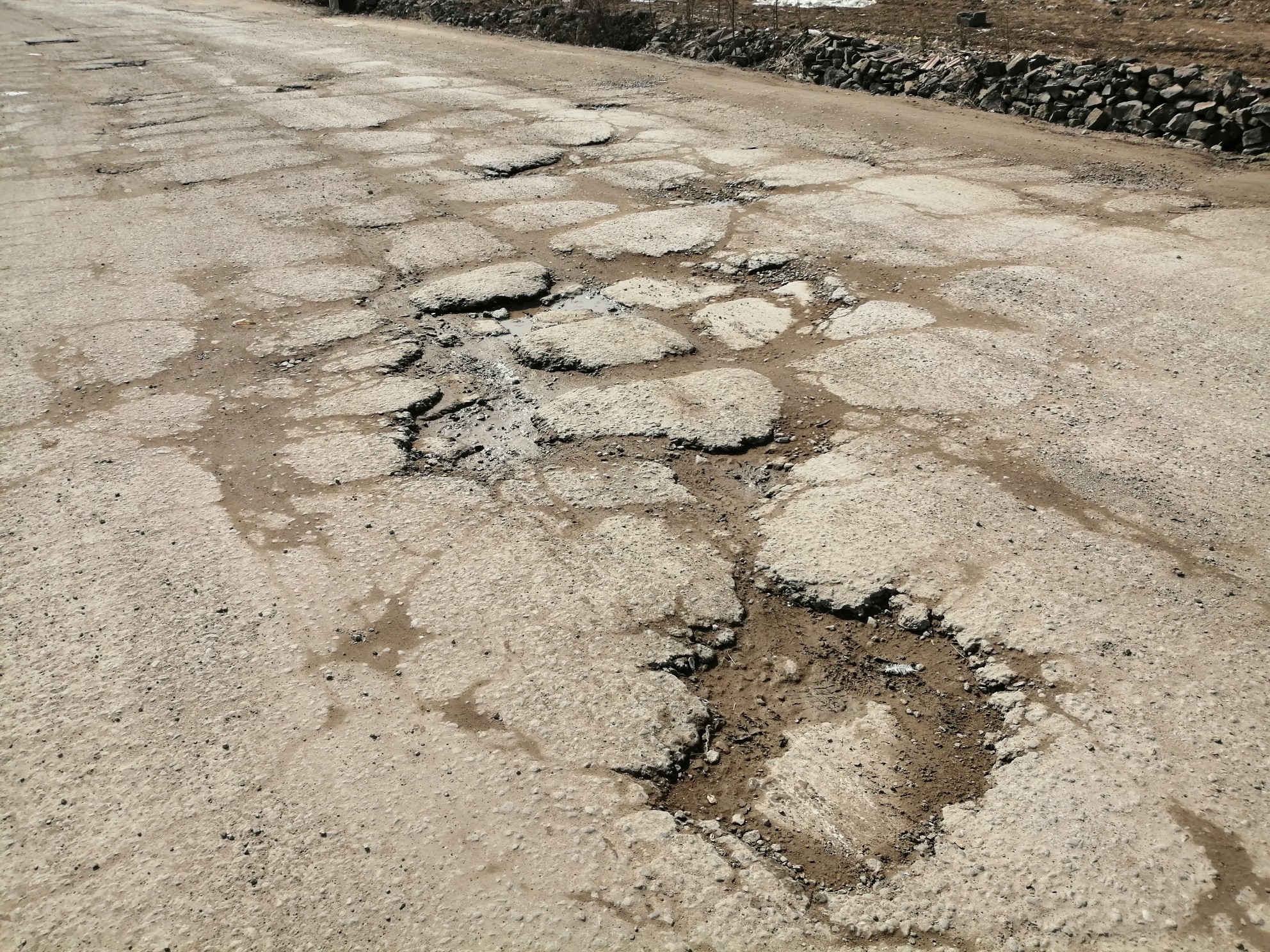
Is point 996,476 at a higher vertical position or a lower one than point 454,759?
higher

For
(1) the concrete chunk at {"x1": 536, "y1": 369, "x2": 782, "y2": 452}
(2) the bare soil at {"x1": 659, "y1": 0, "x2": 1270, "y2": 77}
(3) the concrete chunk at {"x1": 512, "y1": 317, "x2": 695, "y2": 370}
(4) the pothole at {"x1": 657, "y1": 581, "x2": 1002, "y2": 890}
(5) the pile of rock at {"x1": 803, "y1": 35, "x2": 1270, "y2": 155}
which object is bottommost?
(4) the pothole at {"x1": 657, "y1": 581, "x2": 1002, "y2": 890}

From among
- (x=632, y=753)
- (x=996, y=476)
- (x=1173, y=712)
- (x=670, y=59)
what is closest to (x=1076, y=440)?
(x=996, y=476)

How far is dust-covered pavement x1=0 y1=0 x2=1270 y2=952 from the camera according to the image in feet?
5.47

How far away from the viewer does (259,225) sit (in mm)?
4992

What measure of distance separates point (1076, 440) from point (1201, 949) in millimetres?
1675

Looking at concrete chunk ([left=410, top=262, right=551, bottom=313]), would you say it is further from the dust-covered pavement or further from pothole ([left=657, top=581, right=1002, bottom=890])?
pothole ([left=657, top=581, right=1002, bottom=890])

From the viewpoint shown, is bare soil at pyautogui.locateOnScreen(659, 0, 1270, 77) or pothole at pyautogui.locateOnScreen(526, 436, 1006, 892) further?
bare soil at pyautogui.locateOnScreen(659, 0, 1270, 77)

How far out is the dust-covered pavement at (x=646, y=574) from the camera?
5.47 feet

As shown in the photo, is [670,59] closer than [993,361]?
No

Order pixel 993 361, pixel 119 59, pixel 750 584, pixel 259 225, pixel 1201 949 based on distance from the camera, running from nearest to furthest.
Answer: pixel 1201 949 → pixel 750 584 → pixel 993 361 → pixel 259 225 → pixel 119 59

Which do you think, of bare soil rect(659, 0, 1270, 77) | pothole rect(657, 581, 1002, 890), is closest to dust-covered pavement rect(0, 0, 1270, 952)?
pothole rect(657, 581, 1002, 890)

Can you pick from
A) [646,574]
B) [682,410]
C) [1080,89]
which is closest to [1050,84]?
[1080,89]

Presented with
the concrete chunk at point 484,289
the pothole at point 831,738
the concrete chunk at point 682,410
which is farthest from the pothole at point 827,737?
the concrete chunk at point 484,289

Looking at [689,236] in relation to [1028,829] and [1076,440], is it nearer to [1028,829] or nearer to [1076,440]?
[1076,440]
